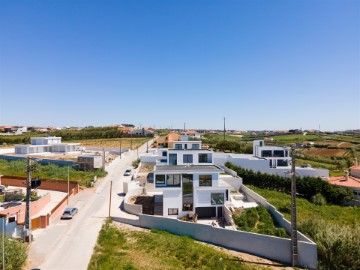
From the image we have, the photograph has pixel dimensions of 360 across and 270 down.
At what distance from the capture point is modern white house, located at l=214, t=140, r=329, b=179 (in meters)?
44.5

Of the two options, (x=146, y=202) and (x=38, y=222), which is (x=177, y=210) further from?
(x=38, y=222)

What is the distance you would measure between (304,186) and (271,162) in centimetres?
1204

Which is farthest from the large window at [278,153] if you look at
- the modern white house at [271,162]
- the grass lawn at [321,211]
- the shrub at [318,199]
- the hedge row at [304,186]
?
the shrub at [318,199]

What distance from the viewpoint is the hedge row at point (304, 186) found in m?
33.9

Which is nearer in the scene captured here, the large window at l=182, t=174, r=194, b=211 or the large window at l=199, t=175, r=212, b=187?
the large window at l=182, t=174, r=194, b=211

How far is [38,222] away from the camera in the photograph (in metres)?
24.3

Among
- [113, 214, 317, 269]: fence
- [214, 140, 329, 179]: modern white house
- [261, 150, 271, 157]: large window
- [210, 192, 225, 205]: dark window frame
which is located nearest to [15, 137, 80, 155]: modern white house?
[214, 140, 329, 179]: modern white house

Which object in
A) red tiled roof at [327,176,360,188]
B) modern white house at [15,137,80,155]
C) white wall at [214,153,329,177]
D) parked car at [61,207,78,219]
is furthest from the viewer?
modern white house at [15,137,80,155]

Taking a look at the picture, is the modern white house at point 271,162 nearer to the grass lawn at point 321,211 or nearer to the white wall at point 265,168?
the white wall at point 265,168

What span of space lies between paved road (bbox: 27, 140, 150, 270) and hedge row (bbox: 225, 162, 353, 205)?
21514 millimetres

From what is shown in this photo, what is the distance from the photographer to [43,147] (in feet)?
217

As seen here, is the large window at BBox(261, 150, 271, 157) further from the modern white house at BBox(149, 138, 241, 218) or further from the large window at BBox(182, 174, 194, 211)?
the large window at BBox(182, 174, 194, 211)

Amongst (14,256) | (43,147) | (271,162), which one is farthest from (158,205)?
(43,147)

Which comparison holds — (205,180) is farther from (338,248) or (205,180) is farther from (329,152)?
(329,152)
